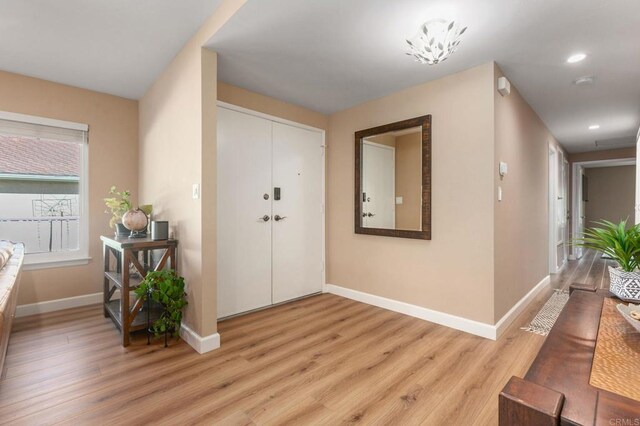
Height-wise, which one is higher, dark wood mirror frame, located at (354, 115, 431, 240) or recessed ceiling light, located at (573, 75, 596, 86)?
recessed ceiling light, located at (573, 75, 596, 86)

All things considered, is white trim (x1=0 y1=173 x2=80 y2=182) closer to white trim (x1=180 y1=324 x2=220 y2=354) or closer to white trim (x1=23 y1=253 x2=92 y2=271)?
white trim (x1=23 y1=253 x2=92 y2=271)

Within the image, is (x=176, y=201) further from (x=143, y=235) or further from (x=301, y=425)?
(x=301, y=425)

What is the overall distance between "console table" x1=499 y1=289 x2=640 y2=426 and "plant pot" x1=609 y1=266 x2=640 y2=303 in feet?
1.74

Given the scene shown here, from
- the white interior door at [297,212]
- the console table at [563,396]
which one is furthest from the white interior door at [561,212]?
the console table at [563,396]

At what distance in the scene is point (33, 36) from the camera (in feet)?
7.52

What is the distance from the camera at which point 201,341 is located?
2.21 metres

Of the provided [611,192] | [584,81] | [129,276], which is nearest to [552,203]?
[584,81]

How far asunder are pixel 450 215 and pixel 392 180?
75 centimetres

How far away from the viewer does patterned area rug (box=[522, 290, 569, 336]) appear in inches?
103

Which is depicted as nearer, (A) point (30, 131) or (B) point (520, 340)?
(B) point (520, 340)

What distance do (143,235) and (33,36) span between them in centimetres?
170

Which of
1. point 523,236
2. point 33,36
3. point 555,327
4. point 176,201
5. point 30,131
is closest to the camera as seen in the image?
point 555,327

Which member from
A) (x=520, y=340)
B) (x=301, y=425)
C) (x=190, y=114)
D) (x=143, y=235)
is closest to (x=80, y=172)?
(x=143, y=235)

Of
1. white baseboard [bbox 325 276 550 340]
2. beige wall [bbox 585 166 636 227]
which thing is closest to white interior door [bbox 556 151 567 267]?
white baseboard [bbox 325 276 550 340]
